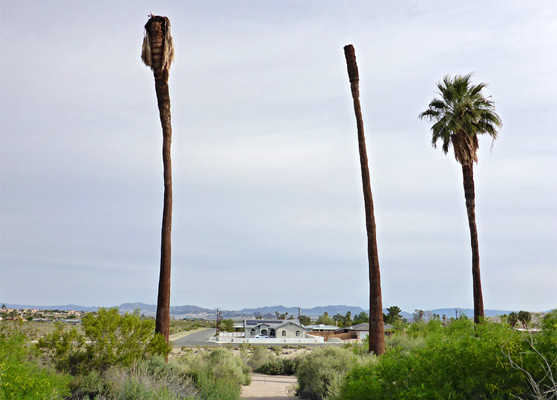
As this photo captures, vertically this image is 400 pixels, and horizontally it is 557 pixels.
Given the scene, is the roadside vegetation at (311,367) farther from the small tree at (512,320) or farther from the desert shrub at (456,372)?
the small tree at (512,320)

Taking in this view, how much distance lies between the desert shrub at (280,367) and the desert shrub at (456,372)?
17.9 meters

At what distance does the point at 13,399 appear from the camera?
29.0ft

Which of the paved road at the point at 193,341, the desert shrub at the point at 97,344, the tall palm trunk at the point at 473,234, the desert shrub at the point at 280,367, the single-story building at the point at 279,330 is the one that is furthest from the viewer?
the single-story building at the point at 279,330

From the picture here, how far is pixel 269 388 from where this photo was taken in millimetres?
20781

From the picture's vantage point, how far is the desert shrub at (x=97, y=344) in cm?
1455

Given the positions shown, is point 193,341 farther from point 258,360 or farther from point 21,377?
point 21,377

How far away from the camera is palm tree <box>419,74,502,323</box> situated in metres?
30.6

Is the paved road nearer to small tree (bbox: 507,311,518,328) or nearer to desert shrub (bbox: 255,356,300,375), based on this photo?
desert shrub (bbox: 255,356,300,375)

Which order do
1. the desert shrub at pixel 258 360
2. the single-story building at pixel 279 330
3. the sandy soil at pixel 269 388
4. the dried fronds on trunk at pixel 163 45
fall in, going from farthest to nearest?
1. the single-story building at pixel 279 330
2. the desert shrub at pixel 258 360
3. the dried fronds on trunk at pixel 163 45
4. the sandy soil at pixel 269 388

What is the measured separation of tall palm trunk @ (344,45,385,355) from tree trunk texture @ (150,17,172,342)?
790 cm

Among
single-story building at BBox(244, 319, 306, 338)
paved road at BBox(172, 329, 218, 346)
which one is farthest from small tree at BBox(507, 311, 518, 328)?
single-story building at BBox(244, 319, 306, 338)

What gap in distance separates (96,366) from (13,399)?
5884 mm

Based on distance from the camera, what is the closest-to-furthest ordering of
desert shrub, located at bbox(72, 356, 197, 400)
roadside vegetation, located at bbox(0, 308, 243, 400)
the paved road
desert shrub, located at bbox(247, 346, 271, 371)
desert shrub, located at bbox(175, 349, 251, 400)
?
desert shrub, located at bbox(72, 356, 197, 400) < roadside vegetation, located at bbox(0, 308, 243, 400) < desert shrub, located at bbox(175, 349, 251, 400) < desert shrub, located at bbox(247, 346, 271, 371) < the paved road

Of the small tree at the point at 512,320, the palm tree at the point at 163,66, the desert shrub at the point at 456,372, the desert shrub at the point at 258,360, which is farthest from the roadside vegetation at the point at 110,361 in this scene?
the desert shrub at the point at 258,360
